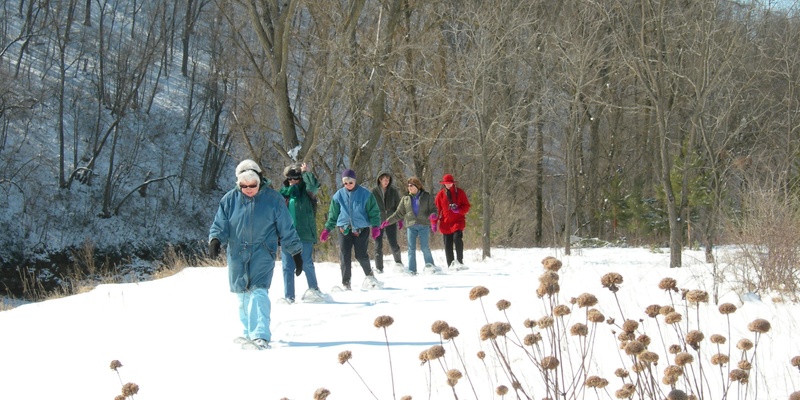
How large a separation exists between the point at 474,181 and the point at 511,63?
7.39 m

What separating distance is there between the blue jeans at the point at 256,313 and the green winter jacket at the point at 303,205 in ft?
7.34

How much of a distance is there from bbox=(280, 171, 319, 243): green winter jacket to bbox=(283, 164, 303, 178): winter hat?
0.08m

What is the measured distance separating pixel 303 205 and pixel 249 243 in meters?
2.43

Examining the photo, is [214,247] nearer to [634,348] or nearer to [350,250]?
[350,250]

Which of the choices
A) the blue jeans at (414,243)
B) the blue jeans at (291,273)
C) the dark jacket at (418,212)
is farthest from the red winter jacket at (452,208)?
the blue jeans at (291,273)

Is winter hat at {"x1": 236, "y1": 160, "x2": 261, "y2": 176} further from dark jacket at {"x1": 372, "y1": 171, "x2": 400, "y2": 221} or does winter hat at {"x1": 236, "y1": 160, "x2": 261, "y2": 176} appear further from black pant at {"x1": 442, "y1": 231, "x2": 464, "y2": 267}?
black pant at {"x1": 442, "y1": 231, "x2": 464, "y2": 267}

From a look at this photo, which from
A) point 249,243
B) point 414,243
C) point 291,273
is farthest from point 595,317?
point 414,243

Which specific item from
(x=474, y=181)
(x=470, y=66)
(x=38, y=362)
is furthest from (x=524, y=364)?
(x=474, y=181)

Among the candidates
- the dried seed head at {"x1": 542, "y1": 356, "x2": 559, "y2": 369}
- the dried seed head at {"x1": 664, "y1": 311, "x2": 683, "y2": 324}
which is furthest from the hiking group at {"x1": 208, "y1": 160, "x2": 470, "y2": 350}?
the dried seed head at {"x1": 664, "y1": 311, "x2": 683, "y2": 324}

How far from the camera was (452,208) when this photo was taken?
11922mm

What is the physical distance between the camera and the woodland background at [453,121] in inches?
511

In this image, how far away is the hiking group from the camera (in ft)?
21.6

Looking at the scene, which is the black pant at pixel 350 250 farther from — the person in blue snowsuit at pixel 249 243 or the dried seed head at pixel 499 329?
the dried seed head at pixel 499 329

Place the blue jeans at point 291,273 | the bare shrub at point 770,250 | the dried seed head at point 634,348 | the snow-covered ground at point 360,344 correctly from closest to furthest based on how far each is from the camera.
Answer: the dried seed head at point 634,348, the snow-covered ground at point 360,344, the bare shrub at point 770,250, the blue jeans at point 291,273
